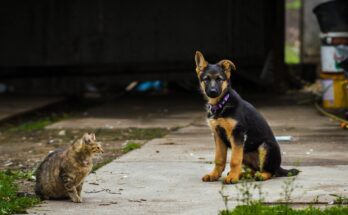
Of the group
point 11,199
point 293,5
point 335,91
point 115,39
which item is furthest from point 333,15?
point 293,5

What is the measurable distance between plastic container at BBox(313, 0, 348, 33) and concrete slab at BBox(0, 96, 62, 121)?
539 cm

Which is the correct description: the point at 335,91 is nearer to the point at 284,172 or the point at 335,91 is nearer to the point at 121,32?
the point at 121,32

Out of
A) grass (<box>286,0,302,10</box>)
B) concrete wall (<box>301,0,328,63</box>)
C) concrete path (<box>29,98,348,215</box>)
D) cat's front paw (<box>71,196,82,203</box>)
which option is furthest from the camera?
grass (<box>286,0,302,10</box>)

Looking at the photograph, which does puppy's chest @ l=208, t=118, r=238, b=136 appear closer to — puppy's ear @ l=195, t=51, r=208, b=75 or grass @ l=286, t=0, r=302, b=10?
puppy's ear @ l=195, t=51, r=208, b=75

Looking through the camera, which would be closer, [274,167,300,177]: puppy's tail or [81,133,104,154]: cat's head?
[81,133,104,154]: cat's head

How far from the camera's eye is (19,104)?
1695cm

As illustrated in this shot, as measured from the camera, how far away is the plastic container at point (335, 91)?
49.7 ft

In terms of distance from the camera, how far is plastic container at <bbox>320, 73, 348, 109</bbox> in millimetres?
15162

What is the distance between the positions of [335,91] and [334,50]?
2.28 feet

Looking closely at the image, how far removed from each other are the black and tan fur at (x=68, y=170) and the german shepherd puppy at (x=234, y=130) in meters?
1.37

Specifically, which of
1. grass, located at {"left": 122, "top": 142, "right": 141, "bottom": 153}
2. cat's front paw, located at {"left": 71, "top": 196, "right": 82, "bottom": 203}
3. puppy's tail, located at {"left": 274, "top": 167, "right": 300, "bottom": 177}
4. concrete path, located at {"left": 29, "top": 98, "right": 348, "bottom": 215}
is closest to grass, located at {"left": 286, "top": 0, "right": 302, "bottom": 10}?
concrete path, located at {"left": 29, "top": 98, "right": 348, "bottom": 215}

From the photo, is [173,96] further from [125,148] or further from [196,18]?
[125,148]

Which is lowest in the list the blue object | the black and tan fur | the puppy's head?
the blue object

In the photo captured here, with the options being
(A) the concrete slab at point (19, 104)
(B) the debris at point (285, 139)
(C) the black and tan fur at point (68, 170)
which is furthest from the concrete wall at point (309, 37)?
(C) the black and tan fur at point (68, 170)
